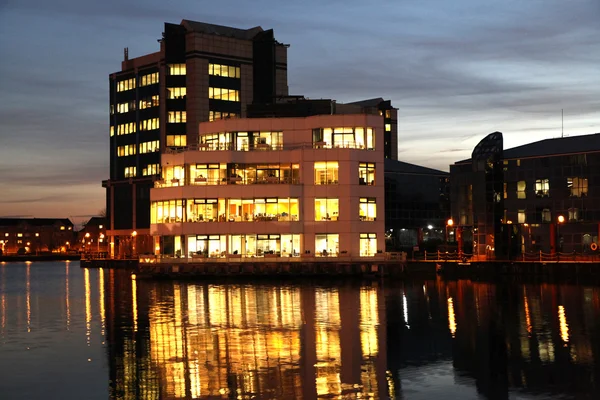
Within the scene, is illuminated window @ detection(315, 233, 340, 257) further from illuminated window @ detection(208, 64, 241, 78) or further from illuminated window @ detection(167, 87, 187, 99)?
illuminated window @ detection(167, 87, 187, 99)

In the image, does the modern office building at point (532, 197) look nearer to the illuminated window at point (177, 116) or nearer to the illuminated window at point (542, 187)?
the illuminated window at point (542, 187)

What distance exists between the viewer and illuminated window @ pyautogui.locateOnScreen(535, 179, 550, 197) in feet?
379

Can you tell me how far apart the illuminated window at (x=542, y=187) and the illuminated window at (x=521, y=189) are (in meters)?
1.63

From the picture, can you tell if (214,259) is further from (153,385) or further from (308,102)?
(153,385)

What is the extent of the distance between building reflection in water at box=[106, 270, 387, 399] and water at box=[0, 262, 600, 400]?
0.07m

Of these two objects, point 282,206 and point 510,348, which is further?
point 282,206

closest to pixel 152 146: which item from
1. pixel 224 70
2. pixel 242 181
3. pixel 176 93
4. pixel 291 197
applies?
pixel 176 93

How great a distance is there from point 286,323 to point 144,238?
147 metres

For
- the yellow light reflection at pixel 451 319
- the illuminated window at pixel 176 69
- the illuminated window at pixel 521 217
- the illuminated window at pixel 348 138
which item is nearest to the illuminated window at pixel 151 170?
the illuminated window at pixel 176 69

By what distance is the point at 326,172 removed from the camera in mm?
114562

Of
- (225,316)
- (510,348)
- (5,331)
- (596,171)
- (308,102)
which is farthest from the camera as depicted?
(308,102)

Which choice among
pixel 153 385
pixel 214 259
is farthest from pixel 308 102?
pixel 153 385

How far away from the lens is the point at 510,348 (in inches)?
1638

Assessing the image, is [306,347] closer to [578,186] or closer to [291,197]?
[291,197]
